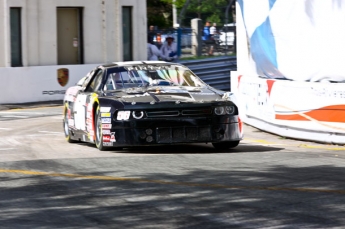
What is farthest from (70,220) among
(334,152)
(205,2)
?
(205,2)

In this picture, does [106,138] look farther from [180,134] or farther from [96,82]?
[96,82]

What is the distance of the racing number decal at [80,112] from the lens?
13.3m

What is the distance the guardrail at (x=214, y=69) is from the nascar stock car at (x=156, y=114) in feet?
54.1

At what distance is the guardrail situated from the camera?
2969cm

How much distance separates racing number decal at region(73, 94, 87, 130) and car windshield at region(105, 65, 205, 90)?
0.53 metres

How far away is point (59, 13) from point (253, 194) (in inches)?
815

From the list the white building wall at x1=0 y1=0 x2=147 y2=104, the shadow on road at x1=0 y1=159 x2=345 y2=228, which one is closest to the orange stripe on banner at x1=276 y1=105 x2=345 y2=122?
the shadow on road at x1=0 y1=159 x2=345 y2=228

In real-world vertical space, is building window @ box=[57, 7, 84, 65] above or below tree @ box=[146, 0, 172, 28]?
below

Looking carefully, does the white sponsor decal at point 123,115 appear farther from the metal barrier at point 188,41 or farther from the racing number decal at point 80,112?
the metal barrier at point 188,41

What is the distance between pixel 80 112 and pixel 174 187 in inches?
203

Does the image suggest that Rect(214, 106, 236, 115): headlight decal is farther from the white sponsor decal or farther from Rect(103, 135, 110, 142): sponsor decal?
Rect(103, 135, 110, 142): sponsor decal

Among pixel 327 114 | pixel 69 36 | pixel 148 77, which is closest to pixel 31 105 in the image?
pixel 69 36

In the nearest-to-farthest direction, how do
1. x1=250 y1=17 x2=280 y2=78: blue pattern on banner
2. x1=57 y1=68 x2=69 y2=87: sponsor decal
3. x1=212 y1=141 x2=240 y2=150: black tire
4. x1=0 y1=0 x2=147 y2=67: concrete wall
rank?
x1=212 y1=141 x2=240 y2=150: black tire
x1=250 y1=17 x2=280 y2=78: blue pattern on banner
x1=0 y1=0 x2=147 y2=67: concrete wall
x1=57 y1=68 x2=69 y2=87: sponsor decal

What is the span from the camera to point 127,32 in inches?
1174
